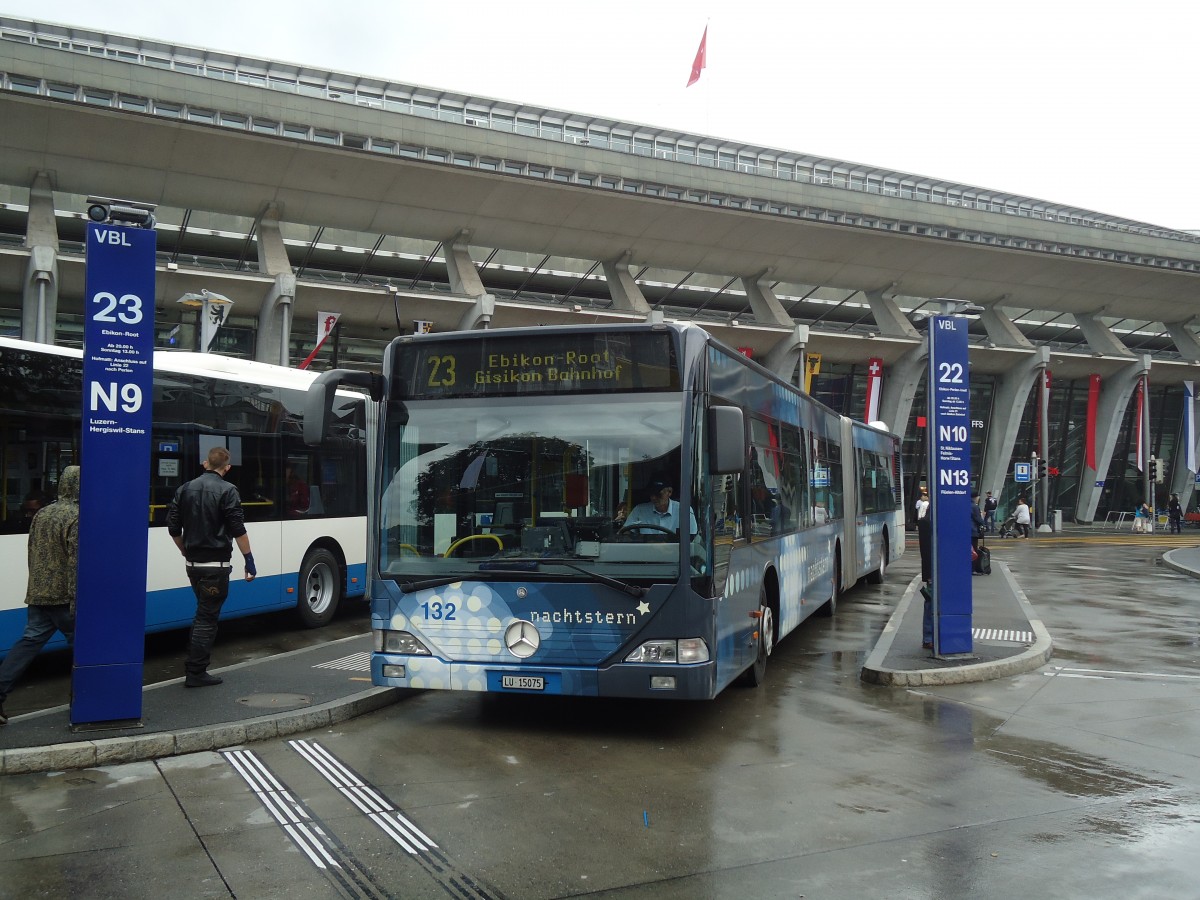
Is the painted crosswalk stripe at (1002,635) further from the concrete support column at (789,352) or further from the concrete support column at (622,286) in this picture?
the concrete support column at (789,352)

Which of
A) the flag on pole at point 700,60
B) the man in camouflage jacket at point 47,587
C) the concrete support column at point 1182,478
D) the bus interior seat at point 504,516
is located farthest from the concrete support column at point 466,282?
the concrete support column at point 1182,478

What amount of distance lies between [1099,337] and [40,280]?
45.0 meters

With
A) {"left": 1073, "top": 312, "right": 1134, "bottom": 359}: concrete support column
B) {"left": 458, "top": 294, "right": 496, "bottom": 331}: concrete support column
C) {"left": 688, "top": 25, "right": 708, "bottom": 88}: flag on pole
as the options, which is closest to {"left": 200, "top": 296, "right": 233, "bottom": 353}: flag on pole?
{"left": 458, "top": 294, "right": 496, "bottom": 331}: concrete support column

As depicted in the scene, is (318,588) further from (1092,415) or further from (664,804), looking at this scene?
(1092,415)

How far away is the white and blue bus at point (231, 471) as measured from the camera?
8.78 metres

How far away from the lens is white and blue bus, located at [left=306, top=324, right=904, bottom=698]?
7004 mm

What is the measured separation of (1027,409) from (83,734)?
163ft

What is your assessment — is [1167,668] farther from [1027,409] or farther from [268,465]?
[1027,409]

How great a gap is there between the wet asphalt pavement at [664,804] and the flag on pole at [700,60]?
3060 cm

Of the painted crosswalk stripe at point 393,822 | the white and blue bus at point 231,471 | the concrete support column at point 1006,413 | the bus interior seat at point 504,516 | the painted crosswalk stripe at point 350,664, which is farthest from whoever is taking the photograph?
the concrete support column at point 1006,413

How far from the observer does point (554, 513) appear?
712 centimetres

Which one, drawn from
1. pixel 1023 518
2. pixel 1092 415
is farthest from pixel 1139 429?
pixel 1023 518

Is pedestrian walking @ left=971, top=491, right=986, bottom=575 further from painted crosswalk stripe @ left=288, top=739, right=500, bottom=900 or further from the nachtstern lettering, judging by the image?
painted crosswalk stripe @ left=288, top=739, right=500, bottom=900

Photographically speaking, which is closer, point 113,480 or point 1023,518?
point 113,480
